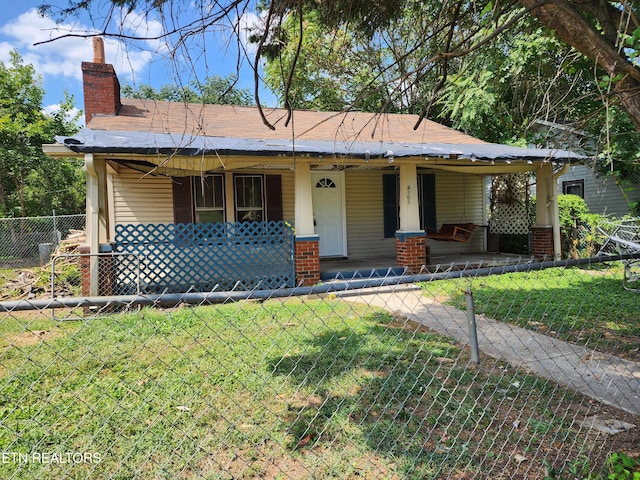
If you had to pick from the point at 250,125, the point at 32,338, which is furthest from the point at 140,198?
the point at 32,338

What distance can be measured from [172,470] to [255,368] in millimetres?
1515

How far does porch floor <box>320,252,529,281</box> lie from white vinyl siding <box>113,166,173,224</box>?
4.05 m

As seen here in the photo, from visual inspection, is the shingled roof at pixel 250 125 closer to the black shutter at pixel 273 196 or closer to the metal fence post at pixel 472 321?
the black shutter at pixel 273 196

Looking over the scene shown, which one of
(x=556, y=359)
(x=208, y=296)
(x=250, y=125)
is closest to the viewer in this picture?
(x=208, y=296)

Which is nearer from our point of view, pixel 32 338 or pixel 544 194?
pixel 32 338

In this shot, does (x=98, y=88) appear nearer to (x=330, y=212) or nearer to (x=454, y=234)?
(x=330, y=212)

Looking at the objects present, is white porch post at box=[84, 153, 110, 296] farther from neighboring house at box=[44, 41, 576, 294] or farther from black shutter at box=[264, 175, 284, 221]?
black shutter at box=[264, 175, 284, 221]

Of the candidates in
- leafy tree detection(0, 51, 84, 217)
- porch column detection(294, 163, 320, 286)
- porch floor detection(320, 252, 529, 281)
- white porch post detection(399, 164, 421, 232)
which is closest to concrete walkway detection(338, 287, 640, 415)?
porch column detection(294, 163, 320, 286)

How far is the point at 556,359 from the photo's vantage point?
439 cm

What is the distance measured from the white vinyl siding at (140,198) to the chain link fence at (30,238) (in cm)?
641

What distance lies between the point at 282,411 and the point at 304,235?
17.8 ft

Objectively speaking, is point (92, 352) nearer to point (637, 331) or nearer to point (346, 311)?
point (346, 311)

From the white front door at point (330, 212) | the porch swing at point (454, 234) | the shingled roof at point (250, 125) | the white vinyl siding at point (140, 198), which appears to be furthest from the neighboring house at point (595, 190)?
the white vinyl siding at point (140, 198)

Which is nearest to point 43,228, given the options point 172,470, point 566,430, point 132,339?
point 132,339
